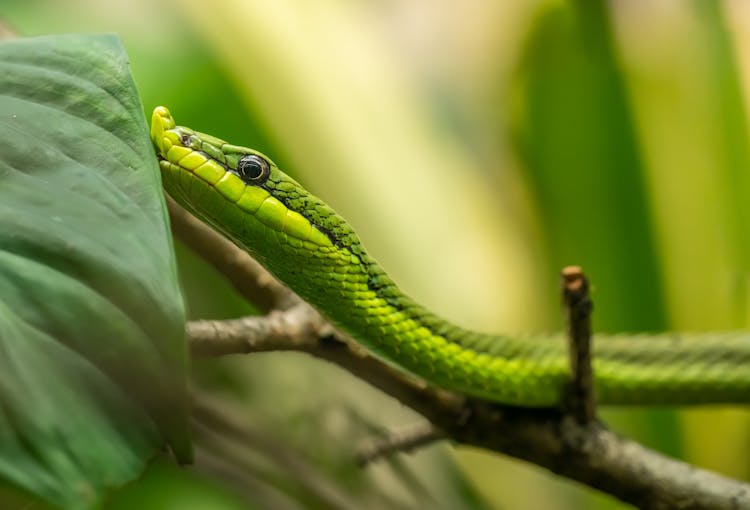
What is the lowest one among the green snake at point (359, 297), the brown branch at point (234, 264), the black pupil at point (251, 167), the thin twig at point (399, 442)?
the thin twig at point (399, 442)

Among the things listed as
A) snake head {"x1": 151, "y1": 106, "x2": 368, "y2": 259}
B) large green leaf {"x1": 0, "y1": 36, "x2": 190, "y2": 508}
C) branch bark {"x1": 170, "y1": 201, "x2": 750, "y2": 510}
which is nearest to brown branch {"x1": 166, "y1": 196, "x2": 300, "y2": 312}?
branch bark {"x1": 170, "y1": 201, "x2": 750, "y2": 510}

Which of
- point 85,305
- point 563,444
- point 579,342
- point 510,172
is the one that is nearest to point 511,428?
point 563,444

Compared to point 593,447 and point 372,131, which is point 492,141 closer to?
point 372,131

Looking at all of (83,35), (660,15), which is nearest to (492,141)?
(660,15)

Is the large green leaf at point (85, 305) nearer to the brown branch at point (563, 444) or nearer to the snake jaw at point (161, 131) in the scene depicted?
the snake jaw at point (161, 131)

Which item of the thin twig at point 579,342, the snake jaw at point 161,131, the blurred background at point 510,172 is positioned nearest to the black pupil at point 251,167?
the snake jaw at point 161,131

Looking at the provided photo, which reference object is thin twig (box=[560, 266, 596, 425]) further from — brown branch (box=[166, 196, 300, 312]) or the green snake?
brown branch (box=[166, 196, 300, 312])

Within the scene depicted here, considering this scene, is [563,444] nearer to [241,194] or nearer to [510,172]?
[241,194]
